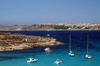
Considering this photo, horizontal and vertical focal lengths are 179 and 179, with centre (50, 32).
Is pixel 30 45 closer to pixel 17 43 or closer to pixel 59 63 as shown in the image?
pixel 17 43

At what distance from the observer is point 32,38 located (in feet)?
285

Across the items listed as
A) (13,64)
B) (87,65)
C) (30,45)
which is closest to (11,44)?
(30,45)

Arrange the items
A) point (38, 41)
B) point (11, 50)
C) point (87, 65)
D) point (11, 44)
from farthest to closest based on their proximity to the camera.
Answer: point (38, 41)
point (11, 44)
point (11, 50)
point (87, 65)

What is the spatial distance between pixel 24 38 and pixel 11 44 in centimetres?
1350

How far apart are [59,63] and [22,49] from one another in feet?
91.2

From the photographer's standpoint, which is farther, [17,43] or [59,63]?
[17,43]

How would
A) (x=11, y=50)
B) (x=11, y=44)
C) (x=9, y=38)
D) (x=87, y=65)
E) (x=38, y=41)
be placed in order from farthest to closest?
1. (x=38, y=41)
2. (x=9, y=38)
3. (x=11, y=44)
4. (x=11, y=50)
5. (x=87, y=65)

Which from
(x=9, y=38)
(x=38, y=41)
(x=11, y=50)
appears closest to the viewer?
(x=11, y=50)

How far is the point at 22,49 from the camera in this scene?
69.3 metres

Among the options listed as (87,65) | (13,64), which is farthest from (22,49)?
(87,65)

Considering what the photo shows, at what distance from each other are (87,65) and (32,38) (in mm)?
47753

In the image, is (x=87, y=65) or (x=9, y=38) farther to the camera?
(x=9, y=38)

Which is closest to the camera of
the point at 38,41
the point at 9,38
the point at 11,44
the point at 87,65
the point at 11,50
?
the point at 87,65

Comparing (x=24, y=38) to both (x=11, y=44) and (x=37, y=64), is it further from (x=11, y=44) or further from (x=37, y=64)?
(x=37, y=64)
